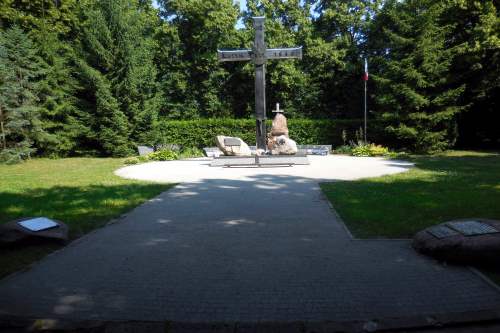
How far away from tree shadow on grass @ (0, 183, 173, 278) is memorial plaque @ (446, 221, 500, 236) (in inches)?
206

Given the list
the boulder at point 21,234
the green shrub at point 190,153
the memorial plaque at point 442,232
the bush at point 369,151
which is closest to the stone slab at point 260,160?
the bush at point 369,151

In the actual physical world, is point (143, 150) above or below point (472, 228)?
above

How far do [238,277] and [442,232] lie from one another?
101 inches

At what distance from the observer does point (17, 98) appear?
19.6m

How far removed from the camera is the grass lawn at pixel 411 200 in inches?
227

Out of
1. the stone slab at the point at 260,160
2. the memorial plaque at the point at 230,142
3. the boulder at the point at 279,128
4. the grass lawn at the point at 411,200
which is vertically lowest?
the grass lawn at the point at 411,200

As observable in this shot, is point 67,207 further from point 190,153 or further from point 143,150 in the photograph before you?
point 143,150

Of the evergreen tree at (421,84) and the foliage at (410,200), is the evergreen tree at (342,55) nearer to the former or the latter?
the evergreen tree at (421,84)

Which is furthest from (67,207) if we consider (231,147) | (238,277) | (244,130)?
(244,130)

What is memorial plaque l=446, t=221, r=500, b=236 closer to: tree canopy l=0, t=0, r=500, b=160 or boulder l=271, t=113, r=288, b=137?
boulder l=271, t=113, r=288, b=137

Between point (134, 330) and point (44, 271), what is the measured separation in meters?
1.92

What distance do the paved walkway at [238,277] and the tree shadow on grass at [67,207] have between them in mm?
343

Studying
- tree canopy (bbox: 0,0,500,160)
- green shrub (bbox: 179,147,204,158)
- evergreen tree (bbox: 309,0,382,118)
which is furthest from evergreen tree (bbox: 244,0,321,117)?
green shrub (bbox: 179,147,204,158)

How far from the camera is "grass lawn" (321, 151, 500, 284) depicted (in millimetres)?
5777
